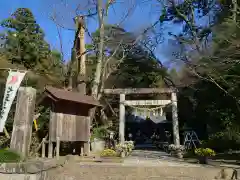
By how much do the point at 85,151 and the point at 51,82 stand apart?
304 inches

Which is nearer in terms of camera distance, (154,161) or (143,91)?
(154,161)

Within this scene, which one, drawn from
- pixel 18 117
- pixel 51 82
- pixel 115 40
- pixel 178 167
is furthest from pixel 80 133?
pixel 115 40

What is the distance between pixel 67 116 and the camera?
10664mm

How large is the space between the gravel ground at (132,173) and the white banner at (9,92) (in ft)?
10.2

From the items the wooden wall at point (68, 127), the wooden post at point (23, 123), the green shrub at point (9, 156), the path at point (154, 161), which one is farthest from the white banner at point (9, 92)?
the path at point (154, 161)

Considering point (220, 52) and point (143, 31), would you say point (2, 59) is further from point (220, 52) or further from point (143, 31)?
point (220, 52)

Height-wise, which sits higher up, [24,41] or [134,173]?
[24,41]

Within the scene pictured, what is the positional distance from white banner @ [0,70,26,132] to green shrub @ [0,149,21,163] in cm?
190

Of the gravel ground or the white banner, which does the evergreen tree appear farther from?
the gravel ground

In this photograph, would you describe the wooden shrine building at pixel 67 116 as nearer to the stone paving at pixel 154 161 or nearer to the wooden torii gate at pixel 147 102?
the stone paving at pixel 154 161

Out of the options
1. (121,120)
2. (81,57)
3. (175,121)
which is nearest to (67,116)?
(81,57)

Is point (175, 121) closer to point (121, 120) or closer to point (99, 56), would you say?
point (121, 120)

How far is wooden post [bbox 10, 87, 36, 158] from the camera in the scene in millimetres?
8227

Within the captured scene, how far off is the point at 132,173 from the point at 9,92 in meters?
5.14
